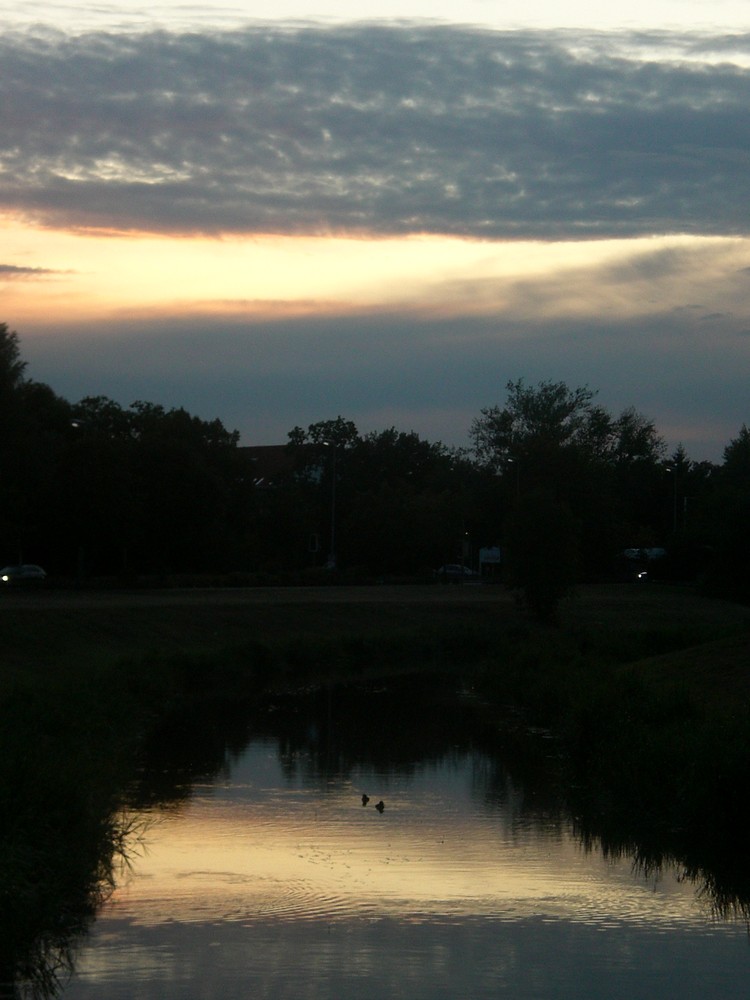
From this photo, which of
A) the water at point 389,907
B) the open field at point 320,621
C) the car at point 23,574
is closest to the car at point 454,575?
the open field at point 320,621

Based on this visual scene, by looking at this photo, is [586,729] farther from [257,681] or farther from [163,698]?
[257,681]

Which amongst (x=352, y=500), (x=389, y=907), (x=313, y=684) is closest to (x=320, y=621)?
(x=313, y=684)

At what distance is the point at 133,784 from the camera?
21.7 m

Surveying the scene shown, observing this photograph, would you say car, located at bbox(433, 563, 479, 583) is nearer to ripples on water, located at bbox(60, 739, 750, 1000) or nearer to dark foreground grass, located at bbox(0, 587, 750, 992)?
dark foreground grass, located at bbox(0, 587, 750, 992)

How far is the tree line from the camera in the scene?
5647cm

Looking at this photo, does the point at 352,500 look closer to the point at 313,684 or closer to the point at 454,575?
the point at 454,575

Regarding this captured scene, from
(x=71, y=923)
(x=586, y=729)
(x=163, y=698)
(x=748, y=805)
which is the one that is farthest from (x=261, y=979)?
(x=163, y=698)

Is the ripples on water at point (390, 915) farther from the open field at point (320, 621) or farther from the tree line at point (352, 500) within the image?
the tree line at point (352, 500)

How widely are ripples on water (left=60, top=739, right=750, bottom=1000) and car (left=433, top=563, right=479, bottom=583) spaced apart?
63.6 meters

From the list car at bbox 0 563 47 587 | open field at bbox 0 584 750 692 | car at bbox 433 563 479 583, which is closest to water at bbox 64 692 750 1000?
open field at bbox 0 584 750 692

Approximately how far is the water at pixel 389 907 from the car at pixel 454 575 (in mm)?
61499

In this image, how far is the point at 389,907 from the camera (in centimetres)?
1459

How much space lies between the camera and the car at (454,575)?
84625 mm

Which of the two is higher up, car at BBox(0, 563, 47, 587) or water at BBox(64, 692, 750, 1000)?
car at BBox(0, 563, 47, 587)
